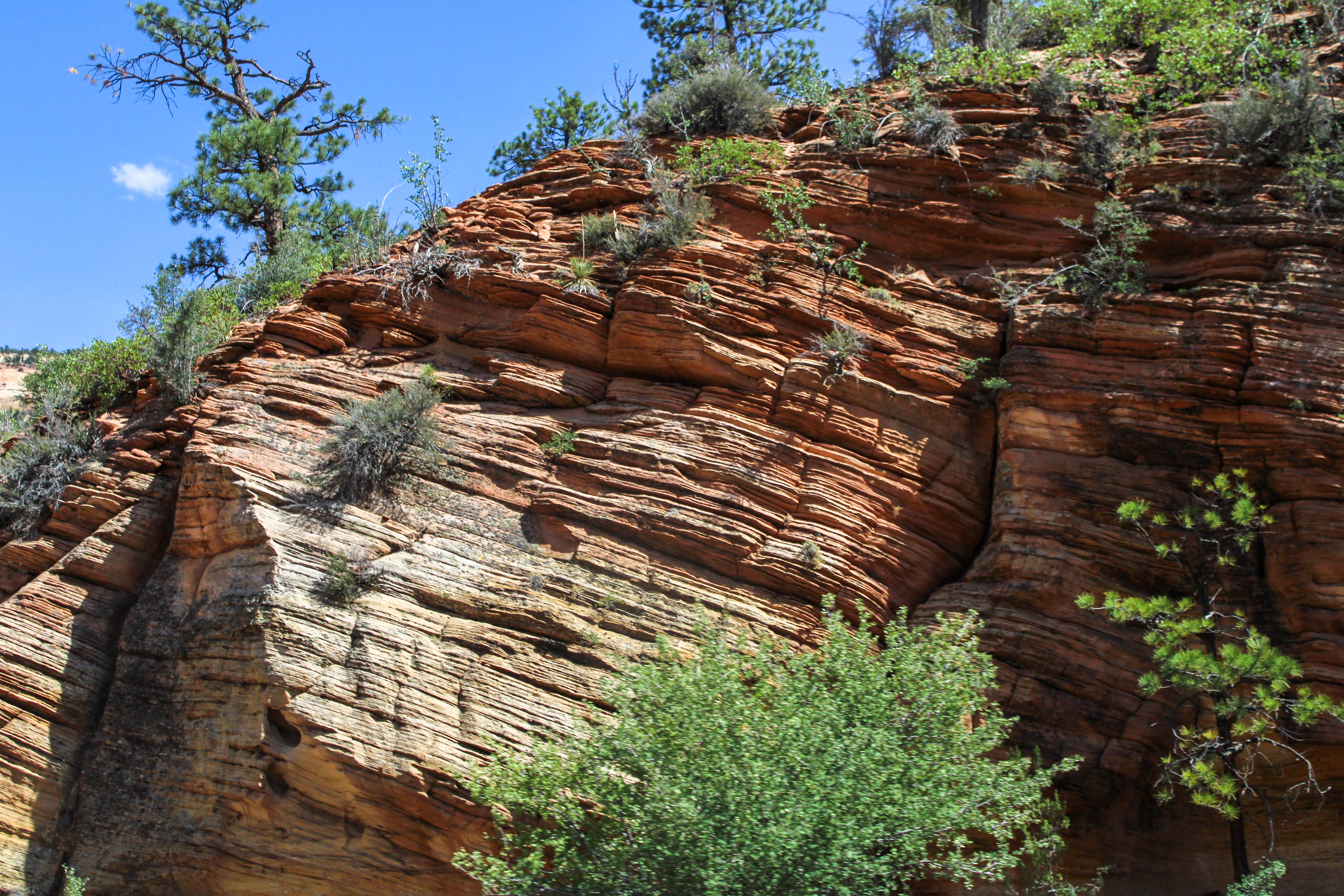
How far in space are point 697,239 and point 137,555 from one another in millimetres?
7867

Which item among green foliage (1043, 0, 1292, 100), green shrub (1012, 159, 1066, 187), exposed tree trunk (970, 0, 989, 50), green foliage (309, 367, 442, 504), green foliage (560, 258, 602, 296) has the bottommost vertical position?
green foliage (309, 367, 442, 504)

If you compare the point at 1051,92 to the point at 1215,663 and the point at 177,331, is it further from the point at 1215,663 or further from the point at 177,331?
the point at 177,331

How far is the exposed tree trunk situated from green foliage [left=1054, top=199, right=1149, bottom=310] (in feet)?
21.8

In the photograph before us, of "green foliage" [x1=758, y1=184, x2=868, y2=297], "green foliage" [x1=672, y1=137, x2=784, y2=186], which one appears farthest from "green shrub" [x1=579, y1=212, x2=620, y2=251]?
"green foliage" [x1=758, y1=184, x2=868, y2=297]

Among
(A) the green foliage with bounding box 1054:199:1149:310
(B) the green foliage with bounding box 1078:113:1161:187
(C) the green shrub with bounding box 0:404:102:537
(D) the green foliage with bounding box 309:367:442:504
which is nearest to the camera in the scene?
(D) the green foliage with bounding box 309:367:442:504

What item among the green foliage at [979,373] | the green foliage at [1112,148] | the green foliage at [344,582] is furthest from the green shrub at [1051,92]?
the green foliage at [344,582]

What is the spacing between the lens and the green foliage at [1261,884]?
25.6ft

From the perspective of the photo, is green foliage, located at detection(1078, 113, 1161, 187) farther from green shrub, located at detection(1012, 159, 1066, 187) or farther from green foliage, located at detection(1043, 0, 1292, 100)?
green foliage, located at detection(1043, 0, 1292, 100)

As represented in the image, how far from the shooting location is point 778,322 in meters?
12.0

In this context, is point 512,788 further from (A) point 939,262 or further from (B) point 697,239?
(A) point 939,262

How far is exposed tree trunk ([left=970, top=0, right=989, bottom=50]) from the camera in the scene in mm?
17359

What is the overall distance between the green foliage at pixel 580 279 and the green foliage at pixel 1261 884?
362 inches

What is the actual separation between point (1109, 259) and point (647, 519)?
646 centimetres

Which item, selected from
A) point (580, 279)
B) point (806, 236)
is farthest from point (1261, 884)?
point (580, 279)
